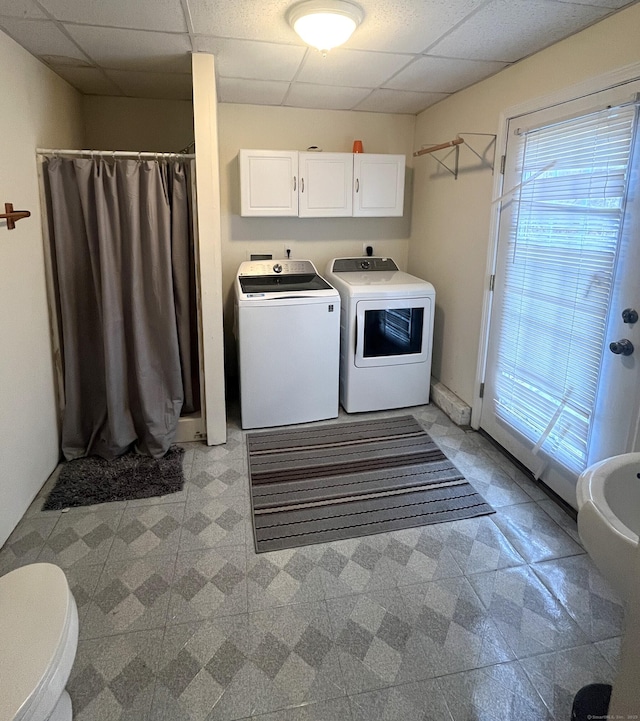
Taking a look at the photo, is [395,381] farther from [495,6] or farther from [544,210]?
[495,6]

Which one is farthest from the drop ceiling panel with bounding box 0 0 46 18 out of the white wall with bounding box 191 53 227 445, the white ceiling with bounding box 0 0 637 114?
the white wall with bounding box 191 53 227 445

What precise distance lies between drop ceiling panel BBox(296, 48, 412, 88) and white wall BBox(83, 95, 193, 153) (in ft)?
3.78

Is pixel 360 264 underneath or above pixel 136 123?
underneath

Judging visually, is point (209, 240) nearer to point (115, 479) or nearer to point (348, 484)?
point (115, 479)

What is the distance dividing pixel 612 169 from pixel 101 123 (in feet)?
11.0

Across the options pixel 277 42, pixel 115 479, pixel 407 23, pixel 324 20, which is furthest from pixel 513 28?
pixel 115 479

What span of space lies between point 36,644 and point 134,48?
8.58ft

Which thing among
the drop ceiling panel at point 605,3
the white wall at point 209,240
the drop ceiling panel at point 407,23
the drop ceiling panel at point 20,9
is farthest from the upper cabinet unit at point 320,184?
the drop ceiling panel at point 605,3

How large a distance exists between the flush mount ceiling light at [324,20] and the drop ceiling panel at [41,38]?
1107 millimetres

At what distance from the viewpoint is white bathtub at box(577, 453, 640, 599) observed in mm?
1062

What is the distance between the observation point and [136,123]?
11.6 feet

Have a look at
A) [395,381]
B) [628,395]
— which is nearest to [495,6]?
[628,395]

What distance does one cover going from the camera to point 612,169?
2.02 m

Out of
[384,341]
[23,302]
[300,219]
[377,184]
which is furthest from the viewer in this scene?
[300,219]
